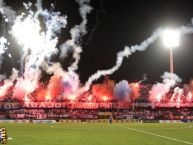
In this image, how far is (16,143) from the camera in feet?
99.2

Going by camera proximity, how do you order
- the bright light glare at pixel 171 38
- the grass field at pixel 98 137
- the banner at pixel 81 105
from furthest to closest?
1. the banner at pixel 81 105
2. the bright light glare at pixel 171 38
3. the grass field at pixel 98 137

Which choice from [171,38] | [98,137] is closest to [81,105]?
[171,38]

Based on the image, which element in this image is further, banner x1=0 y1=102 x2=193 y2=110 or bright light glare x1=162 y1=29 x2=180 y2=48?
banner x1=0 y1=102 x2=193 y2=110

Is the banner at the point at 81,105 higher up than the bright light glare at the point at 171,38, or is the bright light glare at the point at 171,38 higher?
the bright light glare at the point at 171,38

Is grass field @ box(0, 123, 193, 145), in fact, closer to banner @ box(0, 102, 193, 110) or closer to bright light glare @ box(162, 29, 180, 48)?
bright light glare @ box(162, 29, 180, 48)

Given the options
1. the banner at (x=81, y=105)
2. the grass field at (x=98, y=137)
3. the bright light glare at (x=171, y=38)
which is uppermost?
the bright light glare at (x=171, y=38)

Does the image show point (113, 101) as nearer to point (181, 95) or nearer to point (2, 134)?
point (181, 95)

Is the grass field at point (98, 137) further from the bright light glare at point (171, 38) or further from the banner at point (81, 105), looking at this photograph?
the banner at point (81, 105)

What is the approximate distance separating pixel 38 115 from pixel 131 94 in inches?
1268

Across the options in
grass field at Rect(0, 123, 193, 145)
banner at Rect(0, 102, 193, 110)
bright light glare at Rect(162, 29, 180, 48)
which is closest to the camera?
grass field at Rect(0, 123, 193, 145)

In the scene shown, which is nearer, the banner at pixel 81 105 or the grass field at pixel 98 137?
the grass field at pixel 98 137

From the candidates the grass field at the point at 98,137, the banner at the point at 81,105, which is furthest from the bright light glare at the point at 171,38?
the banner at the point at 81,105

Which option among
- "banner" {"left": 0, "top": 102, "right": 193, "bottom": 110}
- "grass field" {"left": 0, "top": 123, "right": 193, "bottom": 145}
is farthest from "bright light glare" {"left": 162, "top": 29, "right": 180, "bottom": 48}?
"banner" {"left": 0, "top": 102, "right": 193, "bottom": 110}

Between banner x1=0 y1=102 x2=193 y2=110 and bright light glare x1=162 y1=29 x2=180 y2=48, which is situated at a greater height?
bright light glare x1=162 y1=29 x2=180 y2=48
